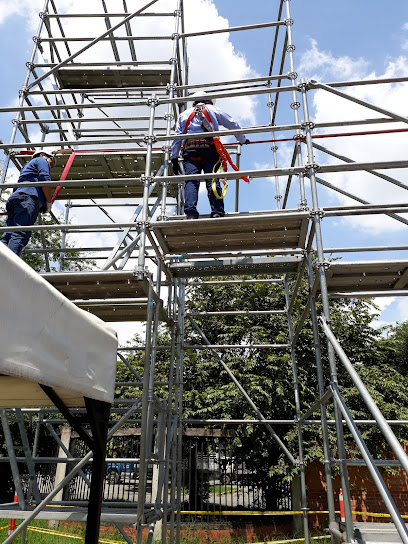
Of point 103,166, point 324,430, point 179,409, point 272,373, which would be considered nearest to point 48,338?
point 324,430

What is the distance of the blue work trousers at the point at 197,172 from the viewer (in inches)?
189

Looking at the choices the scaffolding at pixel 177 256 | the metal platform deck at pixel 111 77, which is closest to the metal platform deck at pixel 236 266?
the scaffolding at pixel 177 256

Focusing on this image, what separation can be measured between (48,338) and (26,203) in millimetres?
3352

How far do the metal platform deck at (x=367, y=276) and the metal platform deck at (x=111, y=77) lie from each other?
521cm

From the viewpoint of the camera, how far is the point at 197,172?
17.1 ft

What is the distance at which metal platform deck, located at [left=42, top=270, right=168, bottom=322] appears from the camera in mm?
4441

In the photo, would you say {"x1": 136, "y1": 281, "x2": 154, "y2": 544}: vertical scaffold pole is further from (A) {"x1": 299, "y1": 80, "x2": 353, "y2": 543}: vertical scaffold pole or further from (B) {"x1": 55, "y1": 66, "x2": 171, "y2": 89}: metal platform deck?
(B) {"x1": 55, "y1": 66, "x2": 171, "y2": 89}: metal platform deck

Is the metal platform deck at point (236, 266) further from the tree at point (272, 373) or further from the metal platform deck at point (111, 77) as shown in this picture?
the tree at point (272, 373)

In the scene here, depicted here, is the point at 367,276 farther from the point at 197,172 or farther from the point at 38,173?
the point at 38,173

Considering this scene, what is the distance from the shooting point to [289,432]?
442 inches

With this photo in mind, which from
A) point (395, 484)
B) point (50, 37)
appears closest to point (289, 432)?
point (395, 484)

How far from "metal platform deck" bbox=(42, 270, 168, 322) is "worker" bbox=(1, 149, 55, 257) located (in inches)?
20.7

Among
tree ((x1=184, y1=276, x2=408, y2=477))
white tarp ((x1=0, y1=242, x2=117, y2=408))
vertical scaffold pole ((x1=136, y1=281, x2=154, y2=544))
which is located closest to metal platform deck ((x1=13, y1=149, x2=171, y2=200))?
vertical scaffold pole ((x1=136, y1=281, x2=154, y2=544))

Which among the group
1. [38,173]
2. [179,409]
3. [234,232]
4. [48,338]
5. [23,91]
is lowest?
[48,338]
